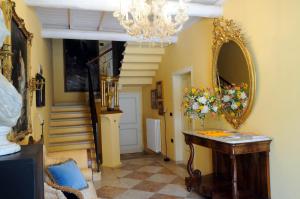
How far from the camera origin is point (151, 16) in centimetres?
263

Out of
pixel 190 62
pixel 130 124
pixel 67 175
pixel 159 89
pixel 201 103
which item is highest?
pixel 190 62

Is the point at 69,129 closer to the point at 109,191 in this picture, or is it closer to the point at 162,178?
the point at 109,191

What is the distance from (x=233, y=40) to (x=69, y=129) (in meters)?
4.11

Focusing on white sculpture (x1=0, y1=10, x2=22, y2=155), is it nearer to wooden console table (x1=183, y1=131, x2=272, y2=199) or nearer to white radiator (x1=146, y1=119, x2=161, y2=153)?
wooden console table (x1=183, y1=131, x2=272, y2=199)

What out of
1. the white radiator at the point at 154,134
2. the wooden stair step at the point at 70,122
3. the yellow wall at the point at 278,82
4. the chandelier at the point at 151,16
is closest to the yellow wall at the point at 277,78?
the yellow wall at the point at 278,82

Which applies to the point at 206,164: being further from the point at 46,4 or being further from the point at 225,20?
the point at 46,4

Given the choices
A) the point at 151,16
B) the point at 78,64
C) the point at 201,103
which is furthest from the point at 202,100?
the point at 78,64

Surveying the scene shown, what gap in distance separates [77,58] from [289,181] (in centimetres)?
677

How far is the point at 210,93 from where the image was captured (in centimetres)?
352

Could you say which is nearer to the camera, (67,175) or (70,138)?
(67,175)

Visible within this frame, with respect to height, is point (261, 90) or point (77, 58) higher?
point (77, 58)

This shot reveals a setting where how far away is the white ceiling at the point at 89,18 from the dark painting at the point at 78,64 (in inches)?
122

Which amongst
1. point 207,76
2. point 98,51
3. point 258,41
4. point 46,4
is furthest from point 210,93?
point 98,51

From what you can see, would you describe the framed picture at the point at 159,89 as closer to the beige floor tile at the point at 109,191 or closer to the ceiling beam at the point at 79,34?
the ceiling beam at the point at 79,34
